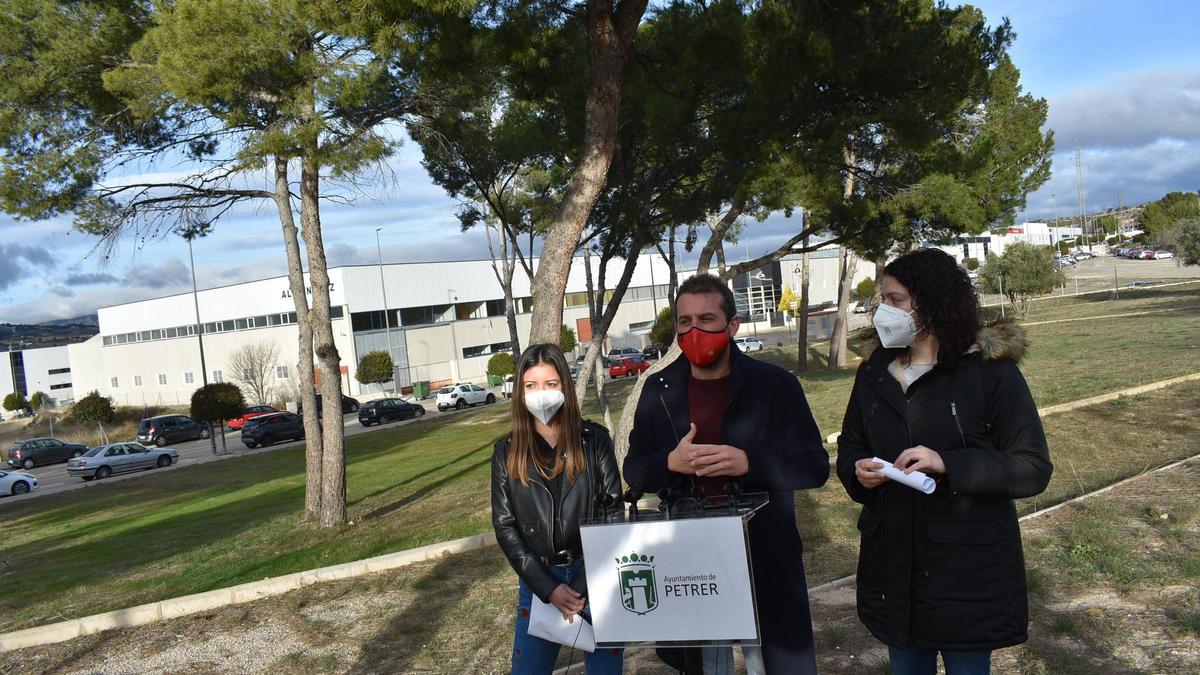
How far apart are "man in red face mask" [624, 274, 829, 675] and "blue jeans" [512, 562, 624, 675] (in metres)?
0.19

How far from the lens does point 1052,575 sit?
16.9 ft

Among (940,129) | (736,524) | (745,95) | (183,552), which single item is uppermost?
(745,95)

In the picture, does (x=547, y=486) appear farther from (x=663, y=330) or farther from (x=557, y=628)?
(x=663, y=330)

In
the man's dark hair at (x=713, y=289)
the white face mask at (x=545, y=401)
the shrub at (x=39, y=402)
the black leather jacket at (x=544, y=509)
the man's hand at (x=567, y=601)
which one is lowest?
the shrub at (x=39, y=402)

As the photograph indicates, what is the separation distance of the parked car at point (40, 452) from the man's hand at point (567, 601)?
Answer: 3946 cm

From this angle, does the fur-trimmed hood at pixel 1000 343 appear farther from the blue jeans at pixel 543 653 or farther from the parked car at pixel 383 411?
the parked car at pixel 383 411

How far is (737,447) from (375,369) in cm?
4847

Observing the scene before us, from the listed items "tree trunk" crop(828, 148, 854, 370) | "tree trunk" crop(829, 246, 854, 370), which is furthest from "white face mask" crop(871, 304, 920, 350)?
"tree trunk" crop(829, 246, 854, 370)

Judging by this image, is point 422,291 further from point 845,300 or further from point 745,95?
point 745,95

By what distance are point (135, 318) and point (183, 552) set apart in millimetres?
61703

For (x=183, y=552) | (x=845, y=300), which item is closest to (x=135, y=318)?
(x=845, y=300)

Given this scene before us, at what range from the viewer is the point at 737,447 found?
9.41 feet

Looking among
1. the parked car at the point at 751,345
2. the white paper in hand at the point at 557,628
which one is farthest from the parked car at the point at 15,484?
the parked car at the point at 751,345

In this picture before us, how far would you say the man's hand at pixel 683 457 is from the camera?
2.76 metres
